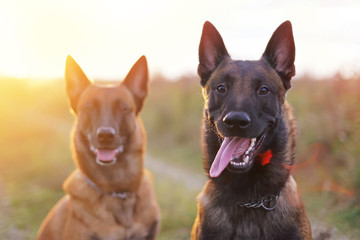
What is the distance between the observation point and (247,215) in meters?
3.41

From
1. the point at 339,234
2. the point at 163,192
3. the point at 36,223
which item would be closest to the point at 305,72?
the point at 163,192

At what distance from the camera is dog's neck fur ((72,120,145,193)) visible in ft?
15.1

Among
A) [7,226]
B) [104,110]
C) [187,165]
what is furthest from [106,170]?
[187,165]

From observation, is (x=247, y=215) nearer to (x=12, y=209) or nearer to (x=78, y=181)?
(x=78, y=181)

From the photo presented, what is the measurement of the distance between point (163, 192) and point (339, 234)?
3.72 m

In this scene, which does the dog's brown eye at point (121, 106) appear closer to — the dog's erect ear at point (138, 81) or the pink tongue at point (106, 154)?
the dog's erect ear at point (138, 81)

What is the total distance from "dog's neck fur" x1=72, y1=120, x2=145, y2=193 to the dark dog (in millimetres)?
1239

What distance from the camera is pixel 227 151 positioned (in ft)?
11.2

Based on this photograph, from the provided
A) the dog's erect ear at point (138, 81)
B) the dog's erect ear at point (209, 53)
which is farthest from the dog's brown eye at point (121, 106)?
the dog's erect ear at point (209, 53)

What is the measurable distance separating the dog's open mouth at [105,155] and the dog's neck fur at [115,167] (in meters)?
0.12

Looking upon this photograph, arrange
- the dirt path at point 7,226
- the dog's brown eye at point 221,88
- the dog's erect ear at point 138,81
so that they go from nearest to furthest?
1. the dog's brown eye at point 221,88
2. the dog's erect ear at point 138,81
3. the dirt path at point 7,226

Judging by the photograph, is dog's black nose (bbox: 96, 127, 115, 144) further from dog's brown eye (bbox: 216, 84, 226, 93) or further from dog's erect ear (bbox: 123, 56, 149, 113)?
dog's brown eye (bbox: 216, 84, 226, 93)

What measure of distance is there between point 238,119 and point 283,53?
962mm

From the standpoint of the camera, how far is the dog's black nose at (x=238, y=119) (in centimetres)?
321
